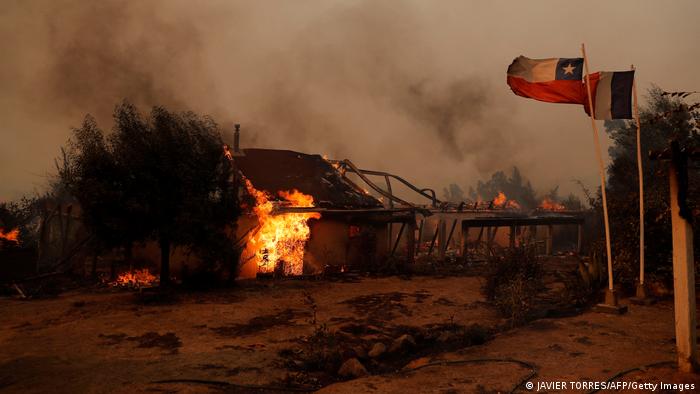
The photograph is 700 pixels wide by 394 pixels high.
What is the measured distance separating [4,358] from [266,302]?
→ 242 inches

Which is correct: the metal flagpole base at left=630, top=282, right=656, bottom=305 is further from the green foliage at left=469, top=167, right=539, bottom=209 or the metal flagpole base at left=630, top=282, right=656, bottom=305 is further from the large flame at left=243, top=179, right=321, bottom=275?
the green foliage at left=469, top=167, right=539, bottom=209

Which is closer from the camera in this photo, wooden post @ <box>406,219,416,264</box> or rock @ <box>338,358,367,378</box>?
rock @ <box>338,358,367,378</box>

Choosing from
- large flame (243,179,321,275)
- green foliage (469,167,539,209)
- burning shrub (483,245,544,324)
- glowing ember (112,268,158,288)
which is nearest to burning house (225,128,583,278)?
large flame (243,179,321,275)

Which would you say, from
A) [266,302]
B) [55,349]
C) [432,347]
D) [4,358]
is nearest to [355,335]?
[432,347]

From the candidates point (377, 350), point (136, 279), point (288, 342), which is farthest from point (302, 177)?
point (377, 350)

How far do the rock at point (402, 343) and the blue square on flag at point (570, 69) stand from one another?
678 centimetres

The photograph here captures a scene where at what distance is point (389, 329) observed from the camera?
371 inches

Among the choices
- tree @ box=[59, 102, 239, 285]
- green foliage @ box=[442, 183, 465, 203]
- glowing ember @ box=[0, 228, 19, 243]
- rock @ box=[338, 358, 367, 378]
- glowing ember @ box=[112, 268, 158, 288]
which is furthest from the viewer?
green foliage @ box=[442, 183, 465, 203]

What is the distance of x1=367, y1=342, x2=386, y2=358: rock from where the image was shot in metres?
7.69

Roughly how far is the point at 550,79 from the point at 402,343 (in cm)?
684

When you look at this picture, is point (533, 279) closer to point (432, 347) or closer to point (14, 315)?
point (432, 347)

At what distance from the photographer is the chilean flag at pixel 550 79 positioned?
9625 millimetres

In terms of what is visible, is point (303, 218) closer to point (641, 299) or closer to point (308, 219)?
point (308, 219)

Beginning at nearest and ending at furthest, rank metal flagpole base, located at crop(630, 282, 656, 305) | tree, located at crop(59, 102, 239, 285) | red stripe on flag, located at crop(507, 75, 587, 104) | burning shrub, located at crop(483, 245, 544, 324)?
red stripe on flag, located at crop(507, 75, 587, 104) < metal flagpole base, located at crop(630, 282, 656, 305) < burning shrub, located at crop(483, 245, 544, 324) < tree, located at crop(59, 102, 239, 285)
